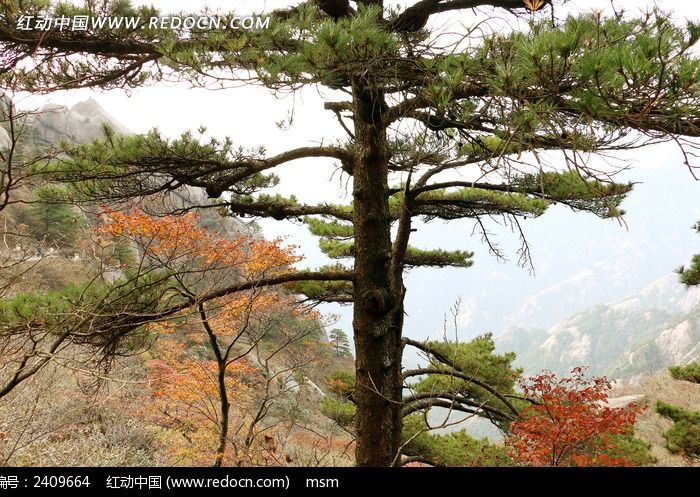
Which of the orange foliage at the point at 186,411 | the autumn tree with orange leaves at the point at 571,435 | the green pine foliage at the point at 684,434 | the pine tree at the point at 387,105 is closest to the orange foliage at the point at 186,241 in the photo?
the orange foliage at the point at 186,411

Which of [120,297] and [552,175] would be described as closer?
[120,297]

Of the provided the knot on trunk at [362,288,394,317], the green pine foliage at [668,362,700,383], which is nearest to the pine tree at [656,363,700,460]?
the green pine foliage at [668,362,700,383]

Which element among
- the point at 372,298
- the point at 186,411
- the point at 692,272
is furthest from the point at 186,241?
the point at 692,272

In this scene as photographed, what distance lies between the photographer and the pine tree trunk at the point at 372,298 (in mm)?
3150

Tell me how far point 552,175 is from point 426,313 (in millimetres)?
165683

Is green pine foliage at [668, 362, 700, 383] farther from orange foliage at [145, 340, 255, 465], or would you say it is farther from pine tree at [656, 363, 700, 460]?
orange foliage at [145, 340, 255, 465]

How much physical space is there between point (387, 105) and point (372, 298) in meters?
1.41

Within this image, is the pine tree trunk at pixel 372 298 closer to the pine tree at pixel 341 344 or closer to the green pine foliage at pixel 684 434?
the green pine foliage at pixel 684 434

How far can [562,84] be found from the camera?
1470mm
